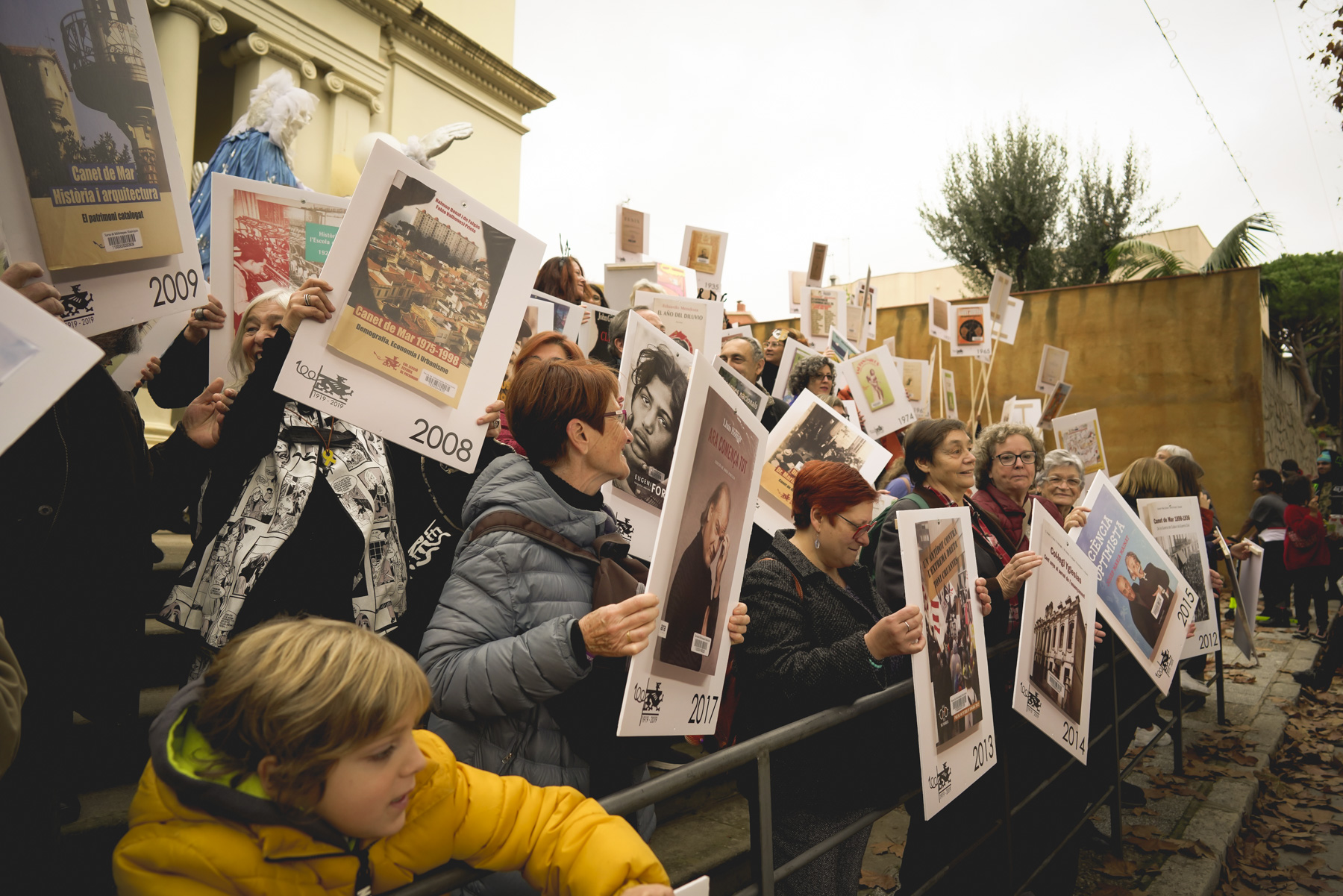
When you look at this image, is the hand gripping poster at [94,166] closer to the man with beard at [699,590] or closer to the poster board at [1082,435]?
the man with beard at [699,590]

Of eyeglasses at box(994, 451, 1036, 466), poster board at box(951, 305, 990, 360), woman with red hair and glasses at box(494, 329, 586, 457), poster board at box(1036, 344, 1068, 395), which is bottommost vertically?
eyeglasses at box(994, 451, 1036, 466)

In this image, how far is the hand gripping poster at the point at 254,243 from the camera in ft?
7.38

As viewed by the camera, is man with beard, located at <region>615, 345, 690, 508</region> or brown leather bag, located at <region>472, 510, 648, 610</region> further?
man with beard, located at <region>615, 345, 690, 508</region>

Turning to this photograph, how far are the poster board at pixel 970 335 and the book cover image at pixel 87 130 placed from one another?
27.7ft

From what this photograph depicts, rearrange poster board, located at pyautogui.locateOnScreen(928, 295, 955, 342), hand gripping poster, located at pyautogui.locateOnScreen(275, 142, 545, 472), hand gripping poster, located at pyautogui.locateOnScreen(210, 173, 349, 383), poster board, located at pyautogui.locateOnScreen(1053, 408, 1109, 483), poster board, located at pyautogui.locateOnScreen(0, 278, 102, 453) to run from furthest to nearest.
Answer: poster board, located at pyautogui.locateOnScreen(928, 295, 955, 342), poster board, located at pyautogui.locateOnScreen(1053, 408, 1109, 483), hand gripping poster, located at pyautogui.locateOnScreen(210, 173, 349, 383), hand gripping poster, located at pyautogui.locateOnScreen(275, 142, 545, 472), poster board, located at pyautogui.locateOnScreen(0, 278, 102, 453)

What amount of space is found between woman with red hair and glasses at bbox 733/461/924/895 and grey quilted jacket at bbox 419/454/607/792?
662 mm

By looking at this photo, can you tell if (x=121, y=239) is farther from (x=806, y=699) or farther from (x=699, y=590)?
(x=806, y=699)

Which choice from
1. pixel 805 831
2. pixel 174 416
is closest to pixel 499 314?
pixel 805 831

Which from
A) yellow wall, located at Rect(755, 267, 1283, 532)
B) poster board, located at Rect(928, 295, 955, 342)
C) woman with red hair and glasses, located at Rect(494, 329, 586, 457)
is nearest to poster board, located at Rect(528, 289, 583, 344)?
woman with red hair and glasses, located at Rect(494, 329, 586, 457)

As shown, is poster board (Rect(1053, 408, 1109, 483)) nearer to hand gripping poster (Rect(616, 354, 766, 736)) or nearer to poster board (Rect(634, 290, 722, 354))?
poster board (Rect(634, 290, 722, 354))

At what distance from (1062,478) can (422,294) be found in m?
3.29

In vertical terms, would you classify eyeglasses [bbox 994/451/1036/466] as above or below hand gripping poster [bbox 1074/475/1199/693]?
above

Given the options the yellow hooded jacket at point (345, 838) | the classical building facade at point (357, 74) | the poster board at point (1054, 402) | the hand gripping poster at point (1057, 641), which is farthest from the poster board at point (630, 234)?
the poster board at point (1054, 402)

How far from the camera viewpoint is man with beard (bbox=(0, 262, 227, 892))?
1.43 meters
